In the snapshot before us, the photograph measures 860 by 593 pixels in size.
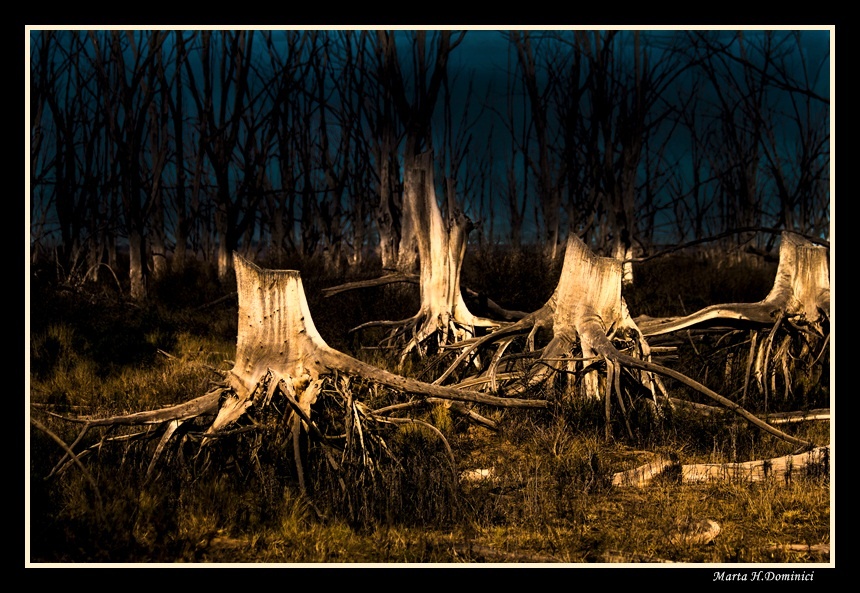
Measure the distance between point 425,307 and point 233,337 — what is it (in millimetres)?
2525

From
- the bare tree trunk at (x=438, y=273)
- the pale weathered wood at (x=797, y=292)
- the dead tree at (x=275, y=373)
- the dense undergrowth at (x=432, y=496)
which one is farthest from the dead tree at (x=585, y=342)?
the bare tree trunk at (x=438, y=273)

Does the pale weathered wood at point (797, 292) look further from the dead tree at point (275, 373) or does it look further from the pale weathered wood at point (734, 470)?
the dead tree at point (275, 373)

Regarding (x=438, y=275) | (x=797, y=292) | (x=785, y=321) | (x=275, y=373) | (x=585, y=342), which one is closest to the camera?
(x=275, y=373)

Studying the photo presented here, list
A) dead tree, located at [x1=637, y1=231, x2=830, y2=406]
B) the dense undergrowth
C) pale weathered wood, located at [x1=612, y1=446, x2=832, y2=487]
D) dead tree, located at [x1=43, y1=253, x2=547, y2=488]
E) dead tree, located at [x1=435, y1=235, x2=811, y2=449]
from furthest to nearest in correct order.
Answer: dead tree, located at [x1=637, y1=231, x2=830, y2=406]
dead tree, located at [x1=435, y1=235, x2=811, y2=449]
pale weathered wood, located at [x1=612, y1=446, x2=832, y2=487]
dead tree, located at [x1=43, y1=253, x2=547, y2=488]
the dense undergrowth

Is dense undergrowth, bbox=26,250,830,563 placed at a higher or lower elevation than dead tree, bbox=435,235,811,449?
lower

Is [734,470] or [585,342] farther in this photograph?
[585,342]

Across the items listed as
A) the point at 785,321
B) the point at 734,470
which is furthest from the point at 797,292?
the point at 734,470

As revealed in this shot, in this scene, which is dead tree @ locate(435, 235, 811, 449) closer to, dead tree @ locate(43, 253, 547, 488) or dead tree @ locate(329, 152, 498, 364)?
dead tree @ locate(43, 253, 547, 488)

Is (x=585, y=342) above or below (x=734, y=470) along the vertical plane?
above

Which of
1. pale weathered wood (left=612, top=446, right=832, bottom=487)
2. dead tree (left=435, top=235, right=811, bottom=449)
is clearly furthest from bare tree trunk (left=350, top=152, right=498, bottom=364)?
pale weathered wood (left=612, top=446, right=832, bottom=487)

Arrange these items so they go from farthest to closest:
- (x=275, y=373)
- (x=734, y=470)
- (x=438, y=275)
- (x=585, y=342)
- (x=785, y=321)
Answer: (x=438, y=275)
(x=785, y=321)
(x=585, y=342)
(x=734, y=470)
(x=275, y=373)

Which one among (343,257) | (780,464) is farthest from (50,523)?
(343,257)

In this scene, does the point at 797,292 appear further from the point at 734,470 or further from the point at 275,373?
the point at 275,373

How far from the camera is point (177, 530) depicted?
14.8ft
